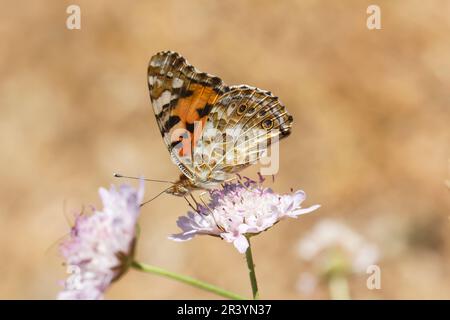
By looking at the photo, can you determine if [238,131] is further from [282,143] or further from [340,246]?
[282,143]

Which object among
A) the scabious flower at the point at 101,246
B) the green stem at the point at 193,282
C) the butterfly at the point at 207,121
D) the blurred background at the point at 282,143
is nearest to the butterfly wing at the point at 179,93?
the butterfly at the point at 207,121

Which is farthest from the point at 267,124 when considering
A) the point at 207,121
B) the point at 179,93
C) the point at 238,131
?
the point at 179,93

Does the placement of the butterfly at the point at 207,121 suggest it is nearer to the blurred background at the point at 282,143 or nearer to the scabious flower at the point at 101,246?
the scabious flower at the point at 101,246

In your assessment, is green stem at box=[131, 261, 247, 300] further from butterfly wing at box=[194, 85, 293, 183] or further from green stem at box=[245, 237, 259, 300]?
butterfly wing at box=[194, 85, 293, 183]

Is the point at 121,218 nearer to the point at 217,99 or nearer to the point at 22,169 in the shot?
the point at 217,99
